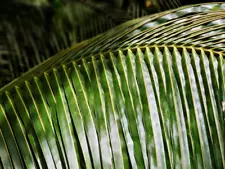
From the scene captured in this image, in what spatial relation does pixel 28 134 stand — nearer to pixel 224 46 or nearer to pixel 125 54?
pixel 125 54

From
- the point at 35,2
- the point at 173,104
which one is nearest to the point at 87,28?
the point at 35,2

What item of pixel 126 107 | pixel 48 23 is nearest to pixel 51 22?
pixel 48 23

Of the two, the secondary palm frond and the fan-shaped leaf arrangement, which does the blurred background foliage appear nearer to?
the secondary palm frond

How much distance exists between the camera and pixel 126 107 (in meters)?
0.79

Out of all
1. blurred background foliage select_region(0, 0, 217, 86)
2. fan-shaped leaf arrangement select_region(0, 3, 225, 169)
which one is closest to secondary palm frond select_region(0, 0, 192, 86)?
blurred background foliage select_region(0, 0, 217, 86)

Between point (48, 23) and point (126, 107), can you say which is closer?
point (126, 107)

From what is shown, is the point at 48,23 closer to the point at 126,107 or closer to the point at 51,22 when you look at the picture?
the point at 51,22

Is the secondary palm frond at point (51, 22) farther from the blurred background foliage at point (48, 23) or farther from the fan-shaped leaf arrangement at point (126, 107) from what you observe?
the fan-shaped leaf arrangement at point (126, 107)

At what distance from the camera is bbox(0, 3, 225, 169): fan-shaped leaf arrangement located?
2.45ft

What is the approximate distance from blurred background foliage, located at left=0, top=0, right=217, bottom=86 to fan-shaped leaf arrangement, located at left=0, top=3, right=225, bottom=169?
0.25m

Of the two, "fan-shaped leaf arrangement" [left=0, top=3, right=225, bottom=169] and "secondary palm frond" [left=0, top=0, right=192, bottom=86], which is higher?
"secondary palm frond" [left=0, top=0, right=192, bottom=86]

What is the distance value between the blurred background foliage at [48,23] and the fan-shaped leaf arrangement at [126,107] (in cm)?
25

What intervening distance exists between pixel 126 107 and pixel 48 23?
628 millimetres

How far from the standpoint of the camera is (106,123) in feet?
2.50
